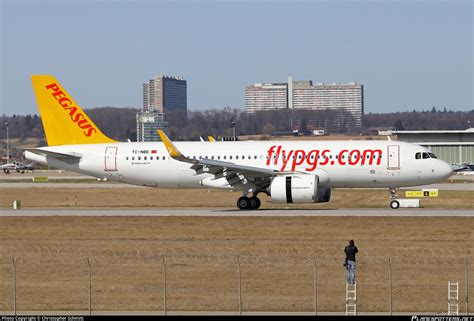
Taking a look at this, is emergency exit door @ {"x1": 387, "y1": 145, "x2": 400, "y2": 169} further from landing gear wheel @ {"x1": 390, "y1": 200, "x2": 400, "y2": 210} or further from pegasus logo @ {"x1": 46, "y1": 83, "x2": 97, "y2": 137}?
pegasus logo @ {"x1": 46, "y1": 83, "x2": 97, "y2": 137}

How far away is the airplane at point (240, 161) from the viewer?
54562 mm

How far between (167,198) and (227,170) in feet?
57.5

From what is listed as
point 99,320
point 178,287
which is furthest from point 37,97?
point 99,320

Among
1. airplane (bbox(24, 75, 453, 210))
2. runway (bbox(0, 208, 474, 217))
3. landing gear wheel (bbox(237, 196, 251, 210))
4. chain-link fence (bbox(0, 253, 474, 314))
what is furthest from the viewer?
landing gear wheel (bbox(237, 196, 251, 210))

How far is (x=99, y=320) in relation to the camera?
24.7m

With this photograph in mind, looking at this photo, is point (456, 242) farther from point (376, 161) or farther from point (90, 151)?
point (90, 151)

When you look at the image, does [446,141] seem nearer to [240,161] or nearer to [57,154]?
[240,161]

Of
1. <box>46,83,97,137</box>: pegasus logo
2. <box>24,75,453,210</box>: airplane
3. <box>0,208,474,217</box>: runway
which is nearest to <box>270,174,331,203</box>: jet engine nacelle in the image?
<box>24,75,453,210</box>: airplane

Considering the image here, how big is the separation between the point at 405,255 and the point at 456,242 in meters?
4.41

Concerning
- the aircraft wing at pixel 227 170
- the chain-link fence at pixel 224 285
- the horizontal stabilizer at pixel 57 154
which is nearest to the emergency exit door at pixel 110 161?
the horizontal stabilizer at pixel 57 154

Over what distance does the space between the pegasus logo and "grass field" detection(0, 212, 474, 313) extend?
989cm

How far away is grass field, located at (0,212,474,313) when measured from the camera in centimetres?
2844

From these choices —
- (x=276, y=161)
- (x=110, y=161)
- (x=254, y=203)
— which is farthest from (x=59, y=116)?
(x=276, y=161)

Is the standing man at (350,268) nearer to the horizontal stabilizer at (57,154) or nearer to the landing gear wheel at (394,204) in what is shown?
the landing gear wheel at (394,204)
